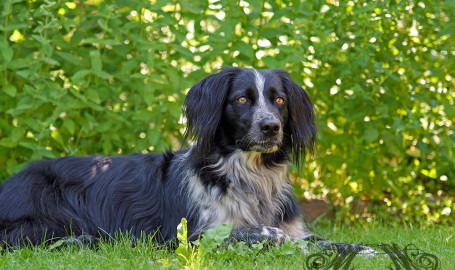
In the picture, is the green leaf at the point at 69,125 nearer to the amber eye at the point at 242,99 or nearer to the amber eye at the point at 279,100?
the amber eye at the point at 242,99

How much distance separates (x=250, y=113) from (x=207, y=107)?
34 cm

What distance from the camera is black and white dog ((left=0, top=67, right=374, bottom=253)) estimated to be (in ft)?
14.3

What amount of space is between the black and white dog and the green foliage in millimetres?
673

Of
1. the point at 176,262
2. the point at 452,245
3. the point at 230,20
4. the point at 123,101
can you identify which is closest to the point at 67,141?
the point at 123,101

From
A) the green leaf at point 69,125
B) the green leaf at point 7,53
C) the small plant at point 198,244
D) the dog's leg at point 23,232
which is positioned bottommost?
the dog's leg at point 23,232

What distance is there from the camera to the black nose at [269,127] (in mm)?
4137

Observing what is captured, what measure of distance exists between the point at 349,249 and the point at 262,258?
62 cm

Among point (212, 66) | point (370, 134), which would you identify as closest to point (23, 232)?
point (212, 66)

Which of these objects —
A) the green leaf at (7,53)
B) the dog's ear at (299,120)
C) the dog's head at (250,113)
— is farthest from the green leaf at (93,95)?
the dog's ear at (299,120)

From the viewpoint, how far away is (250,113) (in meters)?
4.28

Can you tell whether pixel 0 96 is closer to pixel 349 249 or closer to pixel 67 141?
pixel 67 141

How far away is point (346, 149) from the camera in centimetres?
623

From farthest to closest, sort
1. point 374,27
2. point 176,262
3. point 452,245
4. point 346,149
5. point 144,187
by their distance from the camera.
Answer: point 346,149, point 374,27, point 144,187, point 452,245, point 176,262

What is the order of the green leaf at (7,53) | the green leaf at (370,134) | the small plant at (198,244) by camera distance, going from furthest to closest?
the green leaf at (370,134)
the green leaf at (7,53)
the small plant at (198,244)
